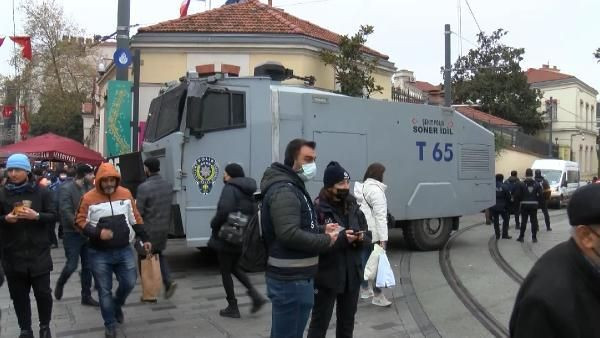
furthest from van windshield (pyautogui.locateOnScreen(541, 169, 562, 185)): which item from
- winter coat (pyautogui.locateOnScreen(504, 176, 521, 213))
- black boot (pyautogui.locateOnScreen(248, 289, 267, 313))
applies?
black boot (pyautogui.locateOnScreen(248, 289, 267, 313))

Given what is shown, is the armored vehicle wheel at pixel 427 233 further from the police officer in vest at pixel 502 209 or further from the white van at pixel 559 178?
the white van at pixel 559 178

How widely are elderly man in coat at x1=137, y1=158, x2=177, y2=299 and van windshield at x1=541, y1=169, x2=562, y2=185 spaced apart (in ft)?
76.0

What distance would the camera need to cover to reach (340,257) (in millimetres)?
4359

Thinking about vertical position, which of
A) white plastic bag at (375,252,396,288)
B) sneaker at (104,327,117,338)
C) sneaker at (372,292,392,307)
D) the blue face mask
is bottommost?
sneaker at (372,292,392,307)

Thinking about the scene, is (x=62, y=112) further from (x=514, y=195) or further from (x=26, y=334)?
(x=26, y=334)

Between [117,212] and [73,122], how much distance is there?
43382mm

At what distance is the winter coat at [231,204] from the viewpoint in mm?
6566

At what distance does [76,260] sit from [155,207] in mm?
1223

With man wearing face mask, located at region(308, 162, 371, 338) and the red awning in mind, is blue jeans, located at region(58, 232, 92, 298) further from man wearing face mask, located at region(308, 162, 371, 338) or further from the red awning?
the red awning

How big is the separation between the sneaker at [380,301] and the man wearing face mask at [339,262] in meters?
2.63

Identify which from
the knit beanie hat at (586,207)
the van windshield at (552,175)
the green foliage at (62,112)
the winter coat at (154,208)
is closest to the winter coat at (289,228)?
the knit beanie hat at (586,207)

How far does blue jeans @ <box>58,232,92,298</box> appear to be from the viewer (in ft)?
23.6

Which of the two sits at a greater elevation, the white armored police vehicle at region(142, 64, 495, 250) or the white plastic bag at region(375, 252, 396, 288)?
the white armored police vehicle at region(142, 64, 495, 250)

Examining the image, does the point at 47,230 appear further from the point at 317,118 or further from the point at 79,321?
the point at 317,118
